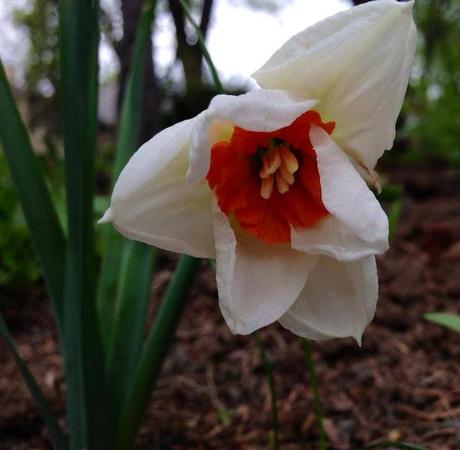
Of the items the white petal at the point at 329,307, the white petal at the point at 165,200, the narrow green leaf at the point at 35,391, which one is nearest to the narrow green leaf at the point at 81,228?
the narrow green leaf at the point at 35,391

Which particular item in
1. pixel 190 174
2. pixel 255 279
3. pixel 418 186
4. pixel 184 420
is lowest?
pixel 418 186

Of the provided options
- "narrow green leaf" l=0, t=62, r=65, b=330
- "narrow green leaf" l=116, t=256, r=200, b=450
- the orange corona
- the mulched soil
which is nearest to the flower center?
the orange corona

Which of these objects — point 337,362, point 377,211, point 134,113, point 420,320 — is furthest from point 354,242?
point 420,320

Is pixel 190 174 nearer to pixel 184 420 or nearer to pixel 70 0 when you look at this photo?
pixel 70 0

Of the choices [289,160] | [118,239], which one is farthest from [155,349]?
[289,160]

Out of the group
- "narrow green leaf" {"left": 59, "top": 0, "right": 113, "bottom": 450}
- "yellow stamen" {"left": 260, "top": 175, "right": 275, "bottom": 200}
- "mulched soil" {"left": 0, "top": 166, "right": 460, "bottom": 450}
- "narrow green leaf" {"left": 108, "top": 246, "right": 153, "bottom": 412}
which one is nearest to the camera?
"yellow stamen" {"left": 260, "top": 175, "right": 275, "bottom": 200}

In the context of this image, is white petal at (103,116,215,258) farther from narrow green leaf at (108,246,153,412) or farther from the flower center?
narrow green leaf at (108,246,153,412)
